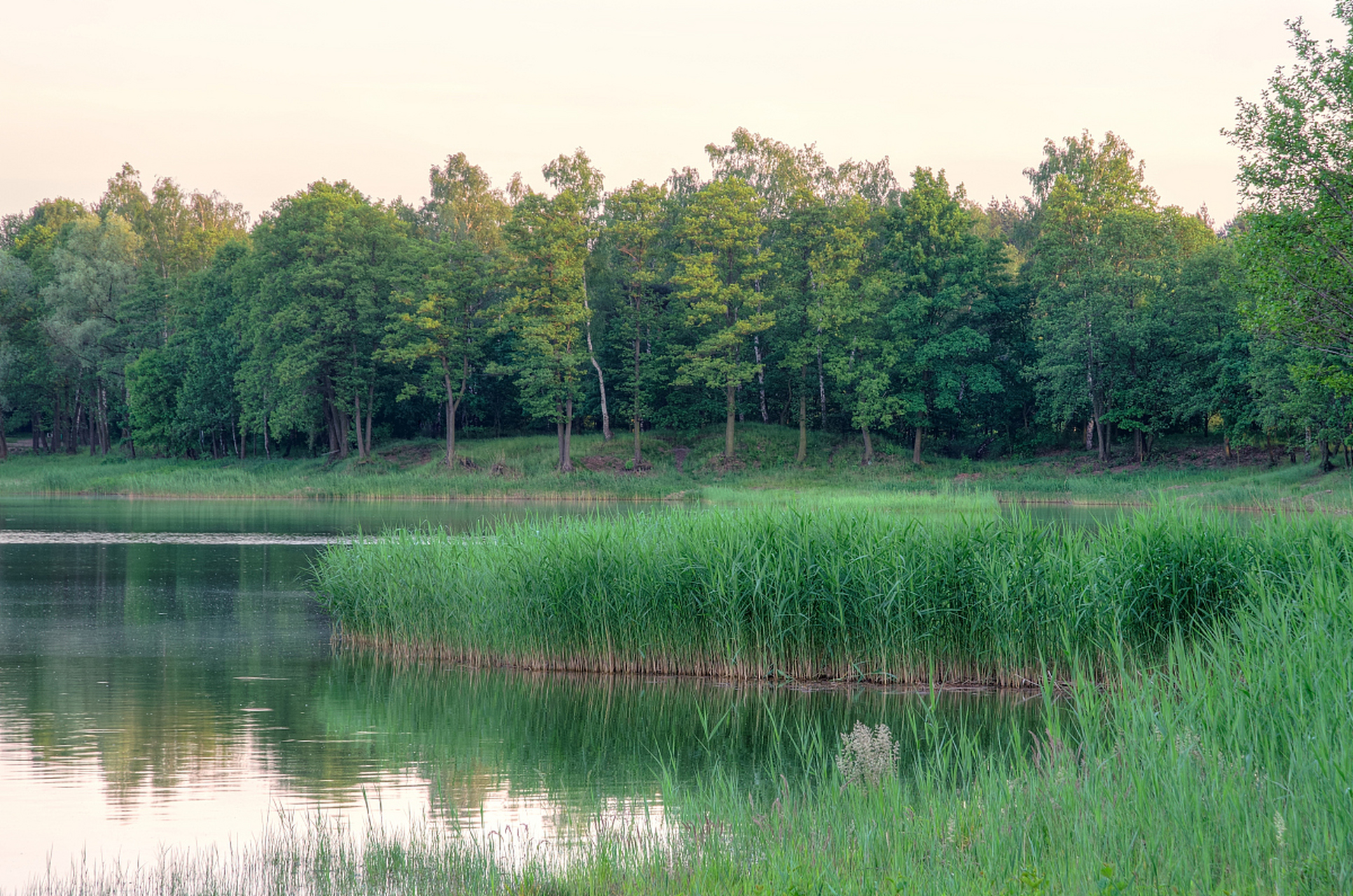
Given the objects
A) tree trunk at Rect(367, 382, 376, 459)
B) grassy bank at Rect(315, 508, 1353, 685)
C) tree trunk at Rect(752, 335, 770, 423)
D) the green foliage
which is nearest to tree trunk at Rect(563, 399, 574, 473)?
tree trunk at Rect(752, 335, 770, 423)

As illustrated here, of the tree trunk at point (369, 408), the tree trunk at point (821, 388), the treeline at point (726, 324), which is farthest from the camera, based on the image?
the tree trunk at point (369, 408)

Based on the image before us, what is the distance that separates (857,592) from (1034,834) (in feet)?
23.2

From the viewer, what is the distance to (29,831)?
788cm

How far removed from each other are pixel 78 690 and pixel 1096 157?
5720 centimetres

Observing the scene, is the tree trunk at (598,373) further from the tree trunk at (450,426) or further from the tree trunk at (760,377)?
the tree trunk at (760,377)

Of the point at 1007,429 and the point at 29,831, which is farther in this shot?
the point at 1007,429

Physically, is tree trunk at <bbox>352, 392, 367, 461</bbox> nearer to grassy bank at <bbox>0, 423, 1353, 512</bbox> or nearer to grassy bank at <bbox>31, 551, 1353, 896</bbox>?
grassy bank at <bbox>0, 423, 1353, 512</bbox>

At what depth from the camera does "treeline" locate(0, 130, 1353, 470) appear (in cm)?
5106

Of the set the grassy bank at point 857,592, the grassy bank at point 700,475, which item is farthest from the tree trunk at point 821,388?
the grassy bank at point 857,592

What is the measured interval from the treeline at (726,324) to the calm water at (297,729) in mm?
37348

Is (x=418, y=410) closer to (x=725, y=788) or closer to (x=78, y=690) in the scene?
(x=78, y=690)

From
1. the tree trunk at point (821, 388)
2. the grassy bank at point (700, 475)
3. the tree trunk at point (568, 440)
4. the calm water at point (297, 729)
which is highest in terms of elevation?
the tree trunk at point (821, 388)

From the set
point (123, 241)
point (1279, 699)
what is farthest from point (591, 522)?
point (123, 241)

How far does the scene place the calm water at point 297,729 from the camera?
8367mm
